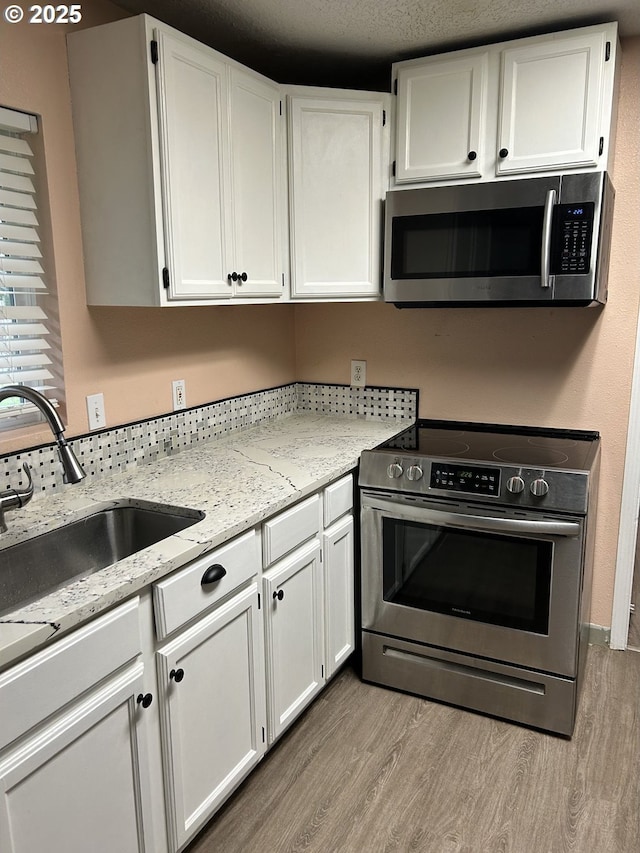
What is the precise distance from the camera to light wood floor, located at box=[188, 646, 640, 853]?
1.80 metres

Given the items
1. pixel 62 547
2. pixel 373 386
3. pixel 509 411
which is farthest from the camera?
pixel 373 386

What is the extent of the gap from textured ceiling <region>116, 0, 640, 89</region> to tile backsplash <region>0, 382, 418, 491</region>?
132 centimetres

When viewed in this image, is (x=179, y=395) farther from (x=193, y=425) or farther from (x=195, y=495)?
(x=195, y=495)

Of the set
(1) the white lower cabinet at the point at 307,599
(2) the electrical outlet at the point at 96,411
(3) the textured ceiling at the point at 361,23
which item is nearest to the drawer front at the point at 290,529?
(1) the white lower cabinet at the point at 307,599

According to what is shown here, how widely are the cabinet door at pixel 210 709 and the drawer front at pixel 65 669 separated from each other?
16cm

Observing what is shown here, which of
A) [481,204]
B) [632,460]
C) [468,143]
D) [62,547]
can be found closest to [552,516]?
[632,460]

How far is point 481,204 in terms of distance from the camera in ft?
7.47

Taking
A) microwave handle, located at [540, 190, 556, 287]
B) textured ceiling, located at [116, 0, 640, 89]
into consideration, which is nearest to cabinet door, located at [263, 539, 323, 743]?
microwave handle, located at [540, 190, 556, 287]

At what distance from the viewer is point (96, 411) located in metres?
2.10

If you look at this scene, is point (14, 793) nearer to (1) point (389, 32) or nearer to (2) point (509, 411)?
(2) point (509, 411)

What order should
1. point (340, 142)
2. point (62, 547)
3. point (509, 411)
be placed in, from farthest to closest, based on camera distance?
1. point (509, 411)
2. point (340, 142)
3. point (62, 547)

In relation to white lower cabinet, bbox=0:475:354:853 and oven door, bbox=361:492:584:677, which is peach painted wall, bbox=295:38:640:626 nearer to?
oven door, bbox=361:492:584:677

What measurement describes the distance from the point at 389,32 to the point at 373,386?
1.40 meters

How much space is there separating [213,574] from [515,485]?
104cm
